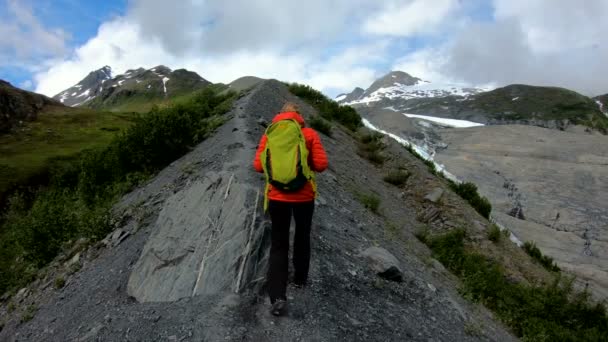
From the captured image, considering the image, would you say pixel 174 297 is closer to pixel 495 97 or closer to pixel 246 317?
pixel 246 317

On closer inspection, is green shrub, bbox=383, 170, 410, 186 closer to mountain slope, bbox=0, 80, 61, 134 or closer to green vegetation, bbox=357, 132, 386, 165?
green vegetation, bbox=357, 132, 386, 165

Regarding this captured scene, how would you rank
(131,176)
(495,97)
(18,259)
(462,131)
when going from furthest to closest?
(495,97)
(462,131)
(131,176)
(18,259)

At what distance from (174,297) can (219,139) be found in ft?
23.1

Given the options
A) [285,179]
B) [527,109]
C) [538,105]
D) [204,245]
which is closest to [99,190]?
[204,245]

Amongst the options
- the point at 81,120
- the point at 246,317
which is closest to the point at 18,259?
the point at 246,317

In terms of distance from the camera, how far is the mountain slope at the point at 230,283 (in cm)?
527

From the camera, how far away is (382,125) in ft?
111

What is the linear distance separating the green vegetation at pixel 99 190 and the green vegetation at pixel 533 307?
29.0ft

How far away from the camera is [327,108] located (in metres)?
21.8

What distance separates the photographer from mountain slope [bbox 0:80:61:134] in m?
44.6

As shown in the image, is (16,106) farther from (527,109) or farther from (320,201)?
(527,109)

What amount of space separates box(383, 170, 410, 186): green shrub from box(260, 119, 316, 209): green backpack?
37.2 feet

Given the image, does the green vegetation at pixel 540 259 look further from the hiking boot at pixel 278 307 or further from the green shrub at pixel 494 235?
the hiking boot at pixel 278 307

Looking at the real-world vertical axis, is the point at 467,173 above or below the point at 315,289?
below
